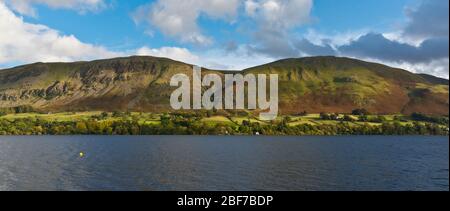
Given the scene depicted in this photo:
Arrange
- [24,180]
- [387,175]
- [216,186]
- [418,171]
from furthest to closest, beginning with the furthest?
[418,171] → [387,175] → [24,180] → [216,186]

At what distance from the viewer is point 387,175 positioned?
8706 centimetres

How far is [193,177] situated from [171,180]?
5280 millimetres

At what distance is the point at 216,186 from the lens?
A: 2753 inches

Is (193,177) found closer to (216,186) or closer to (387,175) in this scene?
(216,186)
